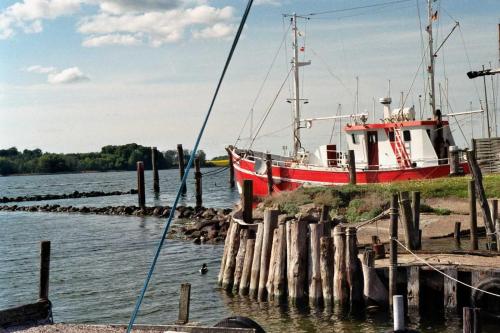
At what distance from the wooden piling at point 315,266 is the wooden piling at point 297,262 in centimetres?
25

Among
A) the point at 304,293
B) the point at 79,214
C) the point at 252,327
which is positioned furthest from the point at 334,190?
the point at 79,214

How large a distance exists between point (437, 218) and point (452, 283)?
11.4 metres

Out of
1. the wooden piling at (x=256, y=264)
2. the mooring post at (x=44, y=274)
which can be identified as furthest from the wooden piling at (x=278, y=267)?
the mooring post at (x=44, y=274)

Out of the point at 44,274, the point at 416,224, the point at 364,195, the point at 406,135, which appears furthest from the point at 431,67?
the point at 44,274

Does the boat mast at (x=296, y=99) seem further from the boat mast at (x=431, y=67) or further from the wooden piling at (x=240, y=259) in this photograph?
the wooden piling at (x=240, y=259)

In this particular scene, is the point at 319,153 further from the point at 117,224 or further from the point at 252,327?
the point at 252,327

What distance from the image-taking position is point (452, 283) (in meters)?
15.5

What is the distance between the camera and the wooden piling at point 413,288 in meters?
15.9

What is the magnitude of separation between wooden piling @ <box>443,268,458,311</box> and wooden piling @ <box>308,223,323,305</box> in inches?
118

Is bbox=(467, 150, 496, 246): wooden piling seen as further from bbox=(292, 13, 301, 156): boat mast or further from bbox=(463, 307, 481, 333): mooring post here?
bbox=(292, 13, 301, 156): boat mast

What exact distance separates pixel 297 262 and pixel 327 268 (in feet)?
2.69

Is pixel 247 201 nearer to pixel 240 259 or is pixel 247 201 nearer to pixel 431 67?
pixel 240 259

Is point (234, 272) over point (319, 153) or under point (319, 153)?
under

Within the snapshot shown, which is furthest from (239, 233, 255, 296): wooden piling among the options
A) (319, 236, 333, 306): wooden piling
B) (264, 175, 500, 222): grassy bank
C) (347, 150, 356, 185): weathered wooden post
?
(347, 150, 356, 185): weathered wooden post
